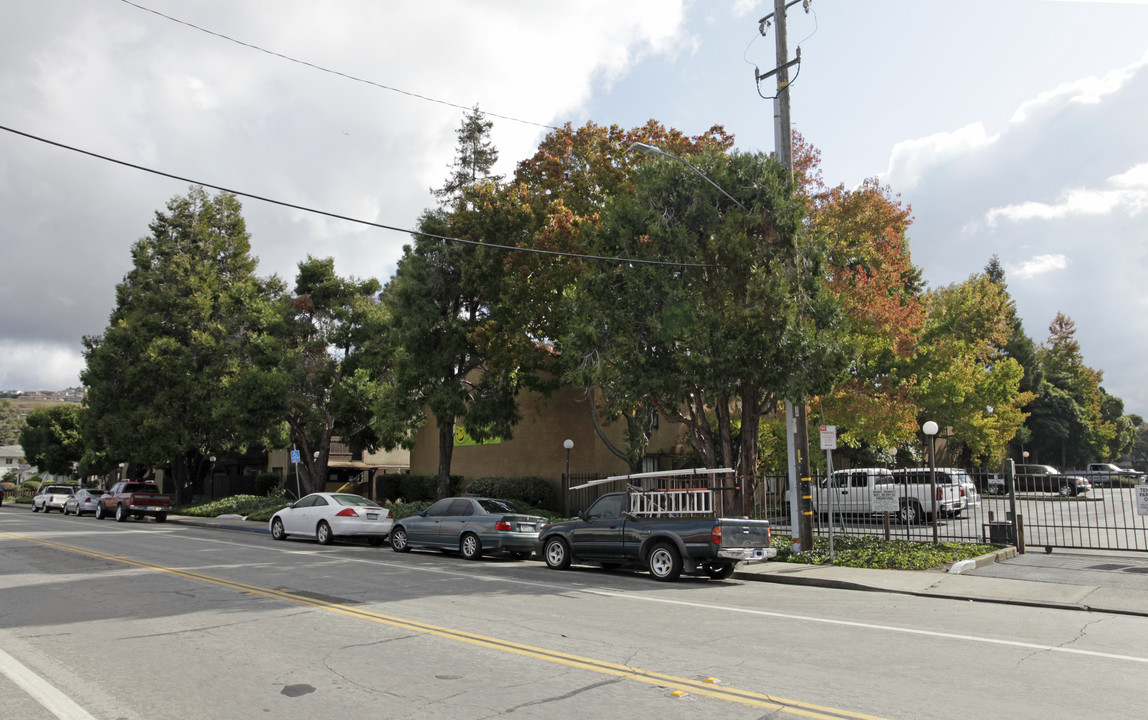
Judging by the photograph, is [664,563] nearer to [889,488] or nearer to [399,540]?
[399,540]

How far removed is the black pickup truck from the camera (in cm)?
1255

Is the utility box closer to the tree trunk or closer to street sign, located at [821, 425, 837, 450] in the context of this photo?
street sign, located at [821, 425, 837, 450]

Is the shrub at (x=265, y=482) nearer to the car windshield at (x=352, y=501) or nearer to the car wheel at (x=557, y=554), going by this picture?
the car windshield at (x=352, y=501)

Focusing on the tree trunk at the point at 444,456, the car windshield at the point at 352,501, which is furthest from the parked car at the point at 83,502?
the car windshield at the point at 352,501

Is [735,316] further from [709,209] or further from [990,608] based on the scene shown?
[990,608]

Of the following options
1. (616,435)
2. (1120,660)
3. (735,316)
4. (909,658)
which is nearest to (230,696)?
(909,658)

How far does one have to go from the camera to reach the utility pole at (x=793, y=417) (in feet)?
50.6

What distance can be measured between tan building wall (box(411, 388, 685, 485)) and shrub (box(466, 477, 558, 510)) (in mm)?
680

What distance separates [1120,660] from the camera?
6.98 metres

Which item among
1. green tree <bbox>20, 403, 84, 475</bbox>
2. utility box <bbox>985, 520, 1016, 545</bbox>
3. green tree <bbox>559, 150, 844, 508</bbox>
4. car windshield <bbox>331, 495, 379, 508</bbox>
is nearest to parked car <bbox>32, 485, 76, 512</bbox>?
green tree <bbox>20, 403, 84, 475</bbox>

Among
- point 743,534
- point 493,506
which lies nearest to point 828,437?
point 743,534

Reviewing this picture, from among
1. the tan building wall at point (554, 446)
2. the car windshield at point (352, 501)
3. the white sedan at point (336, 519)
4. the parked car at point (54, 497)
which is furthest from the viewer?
the parked car at point (54, 497)

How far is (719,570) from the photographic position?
13422 mm

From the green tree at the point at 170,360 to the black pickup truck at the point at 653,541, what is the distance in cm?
2574
